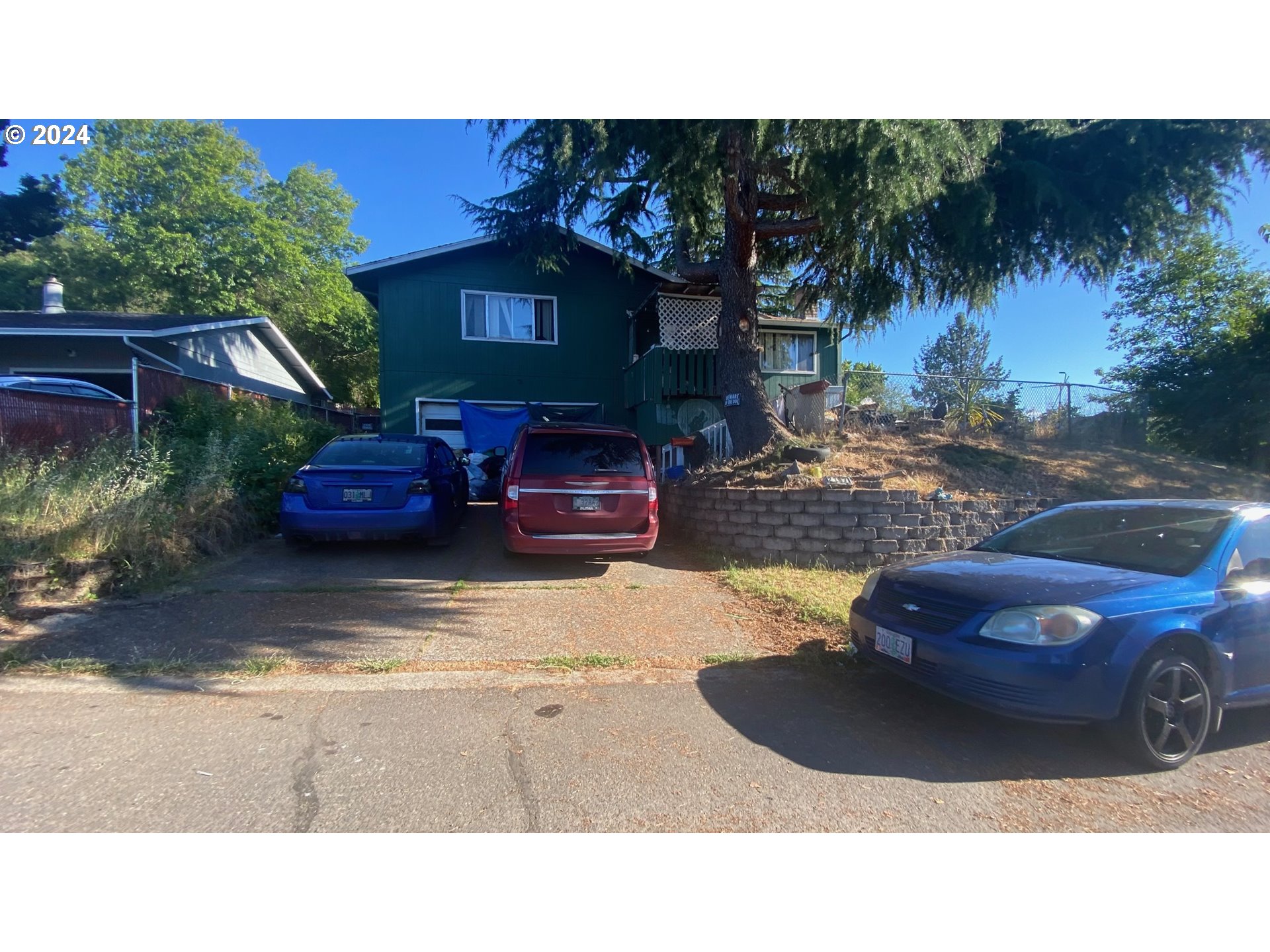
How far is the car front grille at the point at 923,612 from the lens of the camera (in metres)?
3.51

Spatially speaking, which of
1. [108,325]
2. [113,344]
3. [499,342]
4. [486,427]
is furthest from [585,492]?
[108,325]

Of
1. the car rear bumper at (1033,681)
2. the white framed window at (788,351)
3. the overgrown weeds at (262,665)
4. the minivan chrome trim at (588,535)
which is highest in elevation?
the white framed window at (788,351)

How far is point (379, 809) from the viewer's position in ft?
8.78

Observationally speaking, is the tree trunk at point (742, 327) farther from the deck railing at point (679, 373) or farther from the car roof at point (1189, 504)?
the car roof at point (1189, 504)

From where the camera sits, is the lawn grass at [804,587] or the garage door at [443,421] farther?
the garage door at [443,421]

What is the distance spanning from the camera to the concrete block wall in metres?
7.23

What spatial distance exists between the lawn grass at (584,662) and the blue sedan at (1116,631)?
1.69 metres

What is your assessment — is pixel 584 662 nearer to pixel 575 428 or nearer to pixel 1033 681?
pixel 1033 681

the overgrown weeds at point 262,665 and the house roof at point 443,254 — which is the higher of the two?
the house roof at point 443,254

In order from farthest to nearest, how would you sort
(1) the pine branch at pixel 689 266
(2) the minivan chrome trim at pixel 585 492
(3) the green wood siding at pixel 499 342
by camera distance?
(3) the green wood siding at pixel 499 342 < (1) the pine branch at pixel 689 266 < (2) the minivan chrome trim at pixel 585 492

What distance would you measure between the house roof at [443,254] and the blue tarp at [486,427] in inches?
143

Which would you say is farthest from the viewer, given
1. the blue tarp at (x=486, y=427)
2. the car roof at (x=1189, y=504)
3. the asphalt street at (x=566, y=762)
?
the blue tarp at (x=486, y=427)

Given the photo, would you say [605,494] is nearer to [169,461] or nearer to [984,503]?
[984,503]

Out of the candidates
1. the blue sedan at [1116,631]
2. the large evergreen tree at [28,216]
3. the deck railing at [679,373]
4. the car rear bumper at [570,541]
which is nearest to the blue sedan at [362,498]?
the car rear bumper at [570,541]
